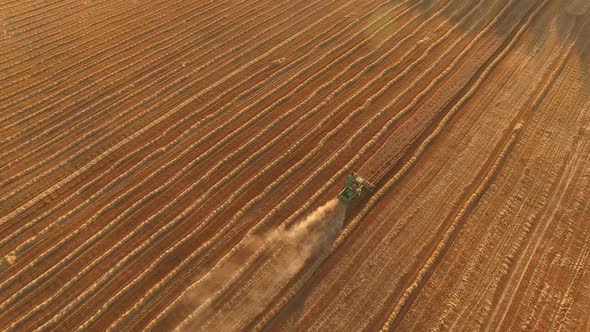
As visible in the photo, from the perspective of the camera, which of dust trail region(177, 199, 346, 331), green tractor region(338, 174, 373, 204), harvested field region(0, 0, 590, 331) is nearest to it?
dust trail region(177, 199, 346, 331)

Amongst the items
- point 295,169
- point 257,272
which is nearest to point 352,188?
point 295,169

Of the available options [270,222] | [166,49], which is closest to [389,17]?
[166,49]

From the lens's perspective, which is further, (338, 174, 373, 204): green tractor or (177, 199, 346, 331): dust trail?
(338, 174, 373, 204): green tractor

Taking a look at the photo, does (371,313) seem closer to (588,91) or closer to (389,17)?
(588,91)

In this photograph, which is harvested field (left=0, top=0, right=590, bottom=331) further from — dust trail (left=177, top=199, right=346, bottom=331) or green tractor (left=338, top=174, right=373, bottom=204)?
green tractor (left=338, top=174, right=373, bottom=204)

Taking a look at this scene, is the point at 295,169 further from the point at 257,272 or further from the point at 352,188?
the point at 257,272

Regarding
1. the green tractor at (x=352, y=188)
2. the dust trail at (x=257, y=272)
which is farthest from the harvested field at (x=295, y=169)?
the green tractor at (x=352, y=188)

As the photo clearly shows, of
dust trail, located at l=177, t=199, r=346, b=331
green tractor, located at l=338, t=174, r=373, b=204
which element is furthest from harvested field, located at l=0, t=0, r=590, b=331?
green tractor, located at l=338, t=174, r=373, b=204
